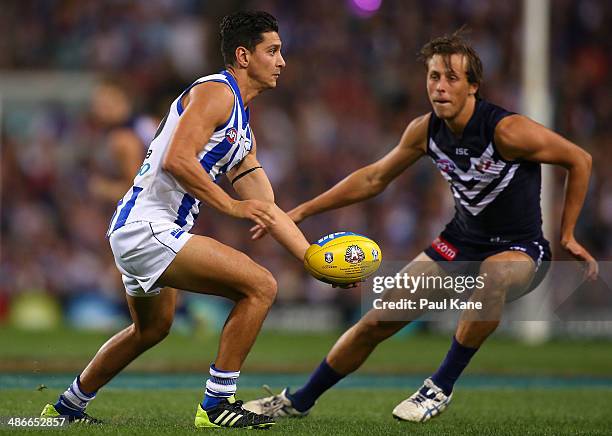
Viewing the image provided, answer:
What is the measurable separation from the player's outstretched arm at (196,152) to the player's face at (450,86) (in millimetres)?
1707

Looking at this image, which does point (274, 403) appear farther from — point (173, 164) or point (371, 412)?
point (173, 164)

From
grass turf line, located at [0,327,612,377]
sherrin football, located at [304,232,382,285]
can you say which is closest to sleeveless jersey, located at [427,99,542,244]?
sherrin football, located at [304,232,382,285]

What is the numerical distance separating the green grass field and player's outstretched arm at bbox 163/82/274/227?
1255mm

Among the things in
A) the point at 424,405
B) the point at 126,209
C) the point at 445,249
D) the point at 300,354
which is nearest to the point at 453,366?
the point at 424,405

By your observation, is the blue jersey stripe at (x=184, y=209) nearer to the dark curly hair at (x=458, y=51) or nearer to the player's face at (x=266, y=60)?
the player's face at (x=266, y=60)

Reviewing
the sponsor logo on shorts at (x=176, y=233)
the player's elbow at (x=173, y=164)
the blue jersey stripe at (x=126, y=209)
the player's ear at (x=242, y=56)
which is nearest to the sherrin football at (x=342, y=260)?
the sponsor logo on shorts at (x=176, y=233)

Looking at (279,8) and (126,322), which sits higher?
(279,8)

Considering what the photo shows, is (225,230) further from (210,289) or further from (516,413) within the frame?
(210,289)

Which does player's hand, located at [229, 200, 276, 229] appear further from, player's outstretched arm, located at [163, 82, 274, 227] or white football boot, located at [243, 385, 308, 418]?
white football boot, located at [243, 385, 308, 418]

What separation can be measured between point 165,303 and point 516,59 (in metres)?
14.1

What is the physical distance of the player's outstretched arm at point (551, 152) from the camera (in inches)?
266

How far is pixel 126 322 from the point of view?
643 inches

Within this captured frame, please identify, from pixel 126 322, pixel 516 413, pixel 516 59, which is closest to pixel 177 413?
pixel 516 413

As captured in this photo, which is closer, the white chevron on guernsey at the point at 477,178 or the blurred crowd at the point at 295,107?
the white chevron on guernsey at the point at 477,178
